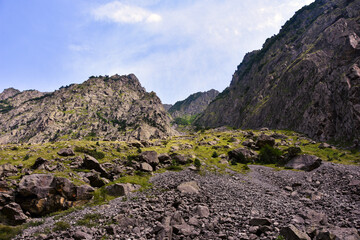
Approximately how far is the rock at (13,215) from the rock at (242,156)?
5364cm

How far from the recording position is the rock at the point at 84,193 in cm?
2762

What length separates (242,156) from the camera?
60.6 metres

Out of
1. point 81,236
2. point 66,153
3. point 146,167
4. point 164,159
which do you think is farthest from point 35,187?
point 164,159

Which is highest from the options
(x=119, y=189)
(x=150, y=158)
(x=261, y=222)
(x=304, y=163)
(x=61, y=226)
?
(x=150, y=158)

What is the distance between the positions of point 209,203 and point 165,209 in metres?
5.97

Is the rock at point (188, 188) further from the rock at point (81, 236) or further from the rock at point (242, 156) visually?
the rock at point (242, 156)

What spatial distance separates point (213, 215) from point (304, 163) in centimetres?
3739

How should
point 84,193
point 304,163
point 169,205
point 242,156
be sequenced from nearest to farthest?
point 169,205, point 84,193, point 304,163, point 242,156

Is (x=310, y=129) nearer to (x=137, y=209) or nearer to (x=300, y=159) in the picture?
(x=300, y=159)

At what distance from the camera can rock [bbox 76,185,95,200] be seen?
90.6 ft

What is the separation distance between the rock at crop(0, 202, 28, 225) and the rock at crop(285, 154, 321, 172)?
2165 inches

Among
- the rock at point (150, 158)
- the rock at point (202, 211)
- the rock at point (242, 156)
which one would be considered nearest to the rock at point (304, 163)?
the rock at point (242, 156)

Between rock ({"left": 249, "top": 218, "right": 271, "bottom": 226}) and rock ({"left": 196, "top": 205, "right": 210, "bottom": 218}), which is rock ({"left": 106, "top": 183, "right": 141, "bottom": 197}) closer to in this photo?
rock ({"left": 196, "top": 205, "right": 210, "bottom": 218})

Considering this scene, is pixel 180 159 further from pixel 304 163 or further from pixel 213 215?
pixel 213 215
